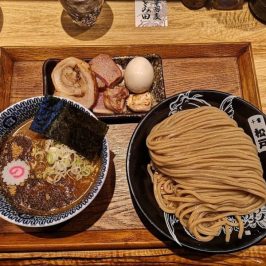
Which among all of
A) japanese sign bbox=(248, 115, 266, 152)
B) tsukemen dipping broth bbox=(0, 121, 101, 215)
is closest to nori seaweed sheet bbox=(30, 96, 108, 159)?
tsukemen dipping broth bbox=(0, 121, 101, 215)

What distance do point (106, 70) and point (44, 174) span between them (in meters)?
0.67

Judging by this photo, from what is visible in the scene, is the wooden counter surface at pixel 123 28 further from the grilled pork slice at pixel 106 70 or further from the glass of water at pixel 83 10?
the grilled pork slice at pixel 106 70

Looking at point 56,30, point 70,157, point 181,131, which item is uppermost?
point 56,30

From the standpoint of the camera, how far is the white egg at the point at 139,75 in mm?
1895

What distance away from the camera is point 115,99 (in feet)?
6.21

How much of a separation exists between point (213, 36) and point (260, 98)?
480 mm

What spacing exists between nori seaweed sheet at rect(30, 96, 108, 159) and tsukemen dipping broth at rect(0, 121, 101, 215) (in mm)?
71

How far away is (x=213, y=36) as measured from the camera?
2125mm

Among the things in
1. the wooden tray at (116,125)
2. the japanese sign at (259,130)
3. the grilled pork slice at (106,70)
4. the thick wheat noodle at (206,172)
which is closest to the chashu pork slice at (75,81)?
the grilled pork slice at (106,70)

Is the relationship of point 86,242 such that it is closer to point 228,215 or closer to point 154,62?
point 228,215

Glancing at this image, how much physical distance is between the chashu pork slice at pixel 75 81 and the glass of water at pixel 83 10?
1.03 feet

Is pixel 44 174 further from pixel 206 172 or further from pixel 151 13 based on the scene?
pixel 151 13

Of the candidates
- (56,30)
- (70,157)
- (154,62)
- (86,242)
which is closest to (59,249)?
(86,242)

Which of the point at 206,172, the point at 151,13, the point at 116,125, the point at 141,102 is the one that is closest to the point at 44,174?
the point at 116,125
